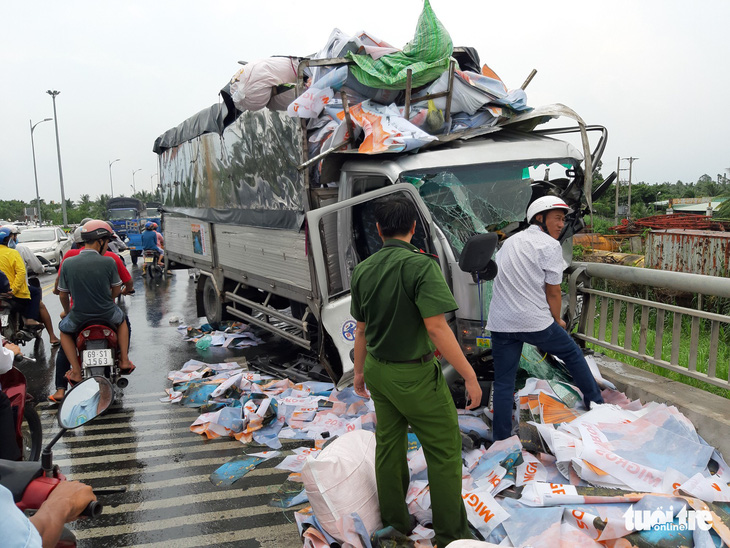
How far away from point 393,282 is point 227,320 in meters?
6.03

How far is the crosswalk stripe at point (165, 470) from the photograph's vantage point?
157 inches

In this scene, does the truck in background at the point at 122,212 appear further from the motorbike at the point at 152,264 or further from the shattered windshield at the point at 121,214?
the motorbike at the point at 152,264

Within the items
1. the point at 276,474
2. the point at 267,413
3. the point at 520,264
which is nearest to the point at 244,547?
the point at 276,474

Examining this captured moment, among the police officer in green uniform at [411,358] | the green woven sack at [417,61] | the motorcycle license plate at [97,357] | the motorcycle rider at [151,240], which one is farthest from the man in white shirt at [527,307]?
the motorcycle rider at [151,240]

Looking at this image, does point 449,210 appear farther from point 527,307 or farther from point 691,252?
point 691,252

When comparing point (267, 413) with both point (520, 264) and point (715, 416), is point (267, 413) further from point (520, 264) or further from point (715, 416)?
point (715, 416)

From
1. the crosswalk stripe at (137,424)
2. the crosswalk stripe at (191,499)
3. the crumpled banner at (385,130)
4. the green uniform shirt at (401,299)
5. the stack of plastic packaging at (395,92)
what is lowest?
the crosswalk stripe at (137,424)

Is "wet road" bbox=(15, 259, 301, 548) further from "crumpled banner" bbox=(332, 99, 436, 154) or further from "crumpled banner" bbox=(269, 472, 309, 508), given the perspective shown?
"crumpled banner" bbox=(332, 99, 436, 154)

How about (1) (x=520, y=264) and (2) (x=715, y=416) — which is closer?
(2) (x=715, y=416)

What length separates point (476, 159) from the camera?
460 cm

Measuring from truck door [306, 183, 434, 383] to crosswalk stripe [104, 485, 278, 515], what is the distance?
3.53 feet

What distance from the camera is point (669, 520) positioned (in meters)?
2.69

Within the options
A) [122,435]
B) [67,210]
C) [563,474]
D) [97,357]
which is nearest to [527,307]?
[563,474]

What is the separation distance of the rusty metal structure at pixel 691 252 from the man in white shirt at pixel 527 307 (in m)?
6.01
